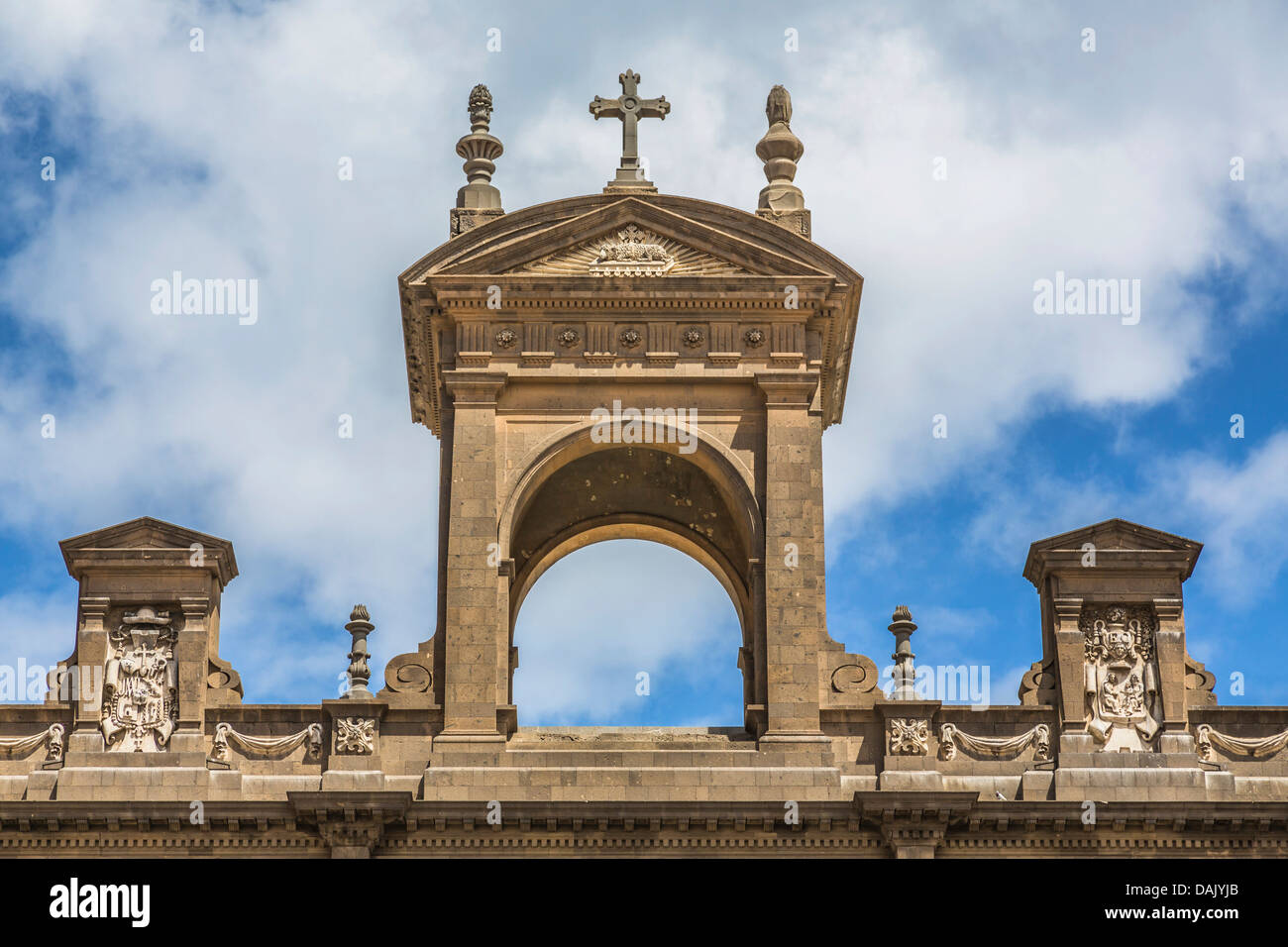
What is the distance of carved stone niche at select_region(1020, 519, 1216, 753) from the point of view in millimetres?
37875

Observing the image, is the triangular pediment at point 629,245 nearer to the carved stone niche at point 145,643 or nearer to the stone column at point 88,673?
the carved stone niche at point 145,643

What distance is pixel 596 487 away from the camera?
43.4 metres

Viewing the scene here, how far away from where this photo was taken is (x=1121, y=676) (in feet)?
125

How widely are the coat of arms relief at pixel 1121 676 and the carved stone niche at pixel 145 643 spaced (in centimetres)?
1258

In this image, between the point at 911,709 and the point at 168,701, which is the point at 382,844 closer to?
the point at 168,701

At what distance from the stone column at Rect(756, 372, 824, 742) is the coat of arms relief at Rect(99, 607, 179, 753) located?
345 inches

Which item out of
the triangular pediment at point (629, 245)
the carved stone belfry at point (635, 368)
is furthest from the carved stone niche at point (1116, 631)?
the triangular pediment at point (629, 245)

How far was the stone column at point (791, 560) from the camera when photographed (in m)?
37.7

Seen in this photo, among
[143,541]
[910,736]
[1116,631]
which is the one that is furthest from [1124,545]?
[143,541]

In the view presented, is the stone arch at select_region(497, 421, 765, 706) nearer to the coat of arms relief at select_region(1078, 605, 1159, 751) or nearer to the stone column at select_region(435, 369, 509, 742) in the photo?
the stone column at select_region(435, 369, 509, 742)

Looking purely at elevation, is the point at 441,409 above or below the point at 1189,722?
above

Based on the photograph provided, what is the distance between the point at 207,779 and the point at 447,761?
3.45 meters
